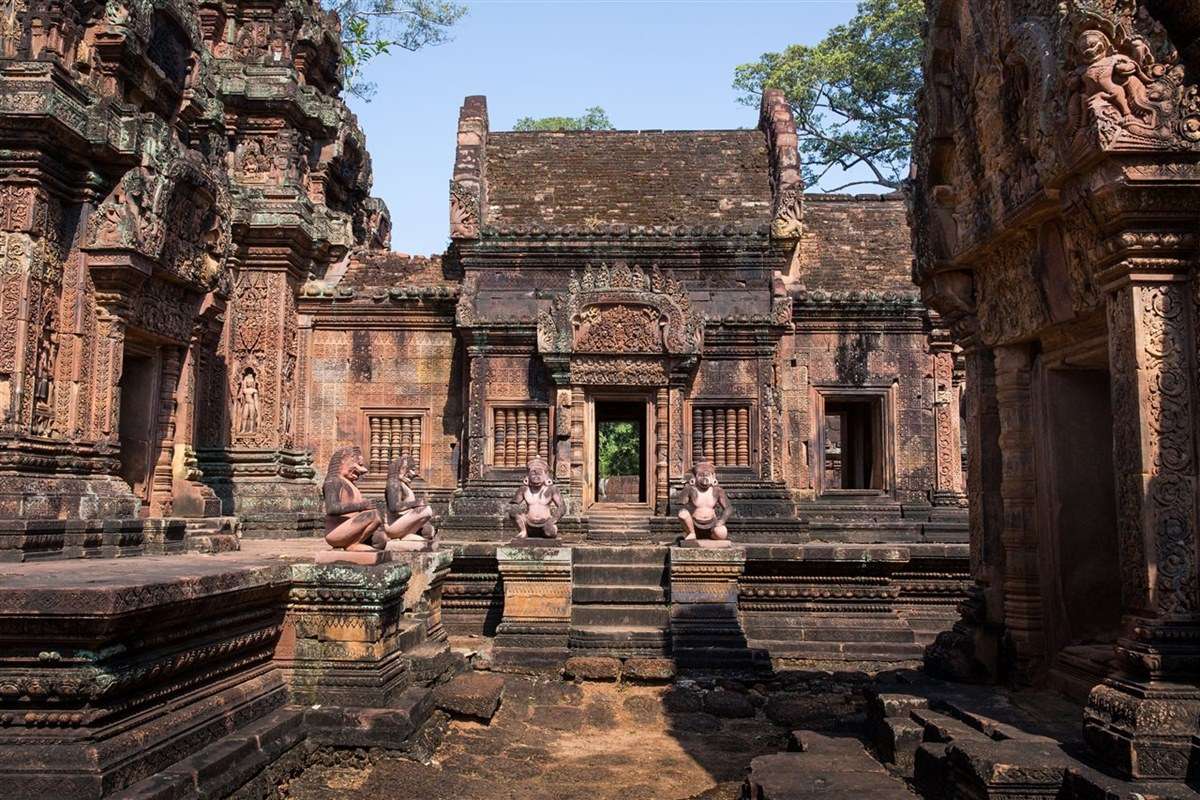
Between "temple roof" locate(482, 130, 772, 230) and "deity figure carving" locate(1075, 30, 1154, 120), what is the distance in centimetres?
977

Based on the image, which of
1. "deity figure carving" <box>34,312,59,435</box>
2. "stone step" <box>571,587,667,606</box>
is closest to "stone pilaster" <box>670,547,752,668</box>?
"stone step" <box>571,587,667,606</box>

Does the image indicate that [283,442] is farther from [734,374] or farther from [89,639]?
[89,639]

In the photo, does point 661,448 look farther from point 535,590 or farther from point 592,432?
point 535,590

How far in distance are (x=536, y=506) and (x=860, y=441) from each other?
7.96 meters

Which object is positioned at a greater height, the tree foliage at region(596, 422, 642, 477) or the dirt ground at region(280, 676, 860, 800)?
the tree foliage at region(596, 422, 642, 477)

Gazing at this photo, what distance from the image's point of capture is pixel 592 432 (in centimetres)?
1395

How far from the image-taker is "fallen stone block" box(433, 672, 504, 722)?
732cm

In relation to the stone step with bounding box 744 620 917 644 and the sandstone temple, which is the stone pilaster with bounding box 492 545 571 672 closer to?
the sandstone temple

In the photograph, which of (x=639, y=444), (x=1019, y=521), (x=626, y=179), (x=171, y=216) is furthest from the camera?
(x=639, y=444)

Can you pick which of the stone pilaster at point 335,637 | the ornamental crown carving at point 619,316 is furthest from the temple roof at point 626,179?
the stone pilaster at point 335,637

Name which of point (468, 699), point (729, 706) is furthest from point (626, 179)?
point (468, 699)

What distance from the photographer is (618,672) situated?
30.9ft

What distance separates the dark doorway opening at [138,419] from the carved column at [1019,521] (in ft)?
26.2

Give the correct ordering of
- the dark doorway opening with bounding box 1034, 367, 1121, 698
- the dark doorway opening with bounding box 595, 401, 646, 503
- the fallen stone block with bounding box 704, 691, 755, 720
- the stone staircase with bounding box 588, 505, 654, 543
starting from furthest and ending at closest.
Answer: the dark doorway opening with bounding box 595, 401, 646, 503
the stone staircase with bounding box 588, 505, 654, 543
the fallen stone block with bounding box 704, 691, 755, 720
the dark doorway opening with bounding box 1034, 367, 1121, 698
